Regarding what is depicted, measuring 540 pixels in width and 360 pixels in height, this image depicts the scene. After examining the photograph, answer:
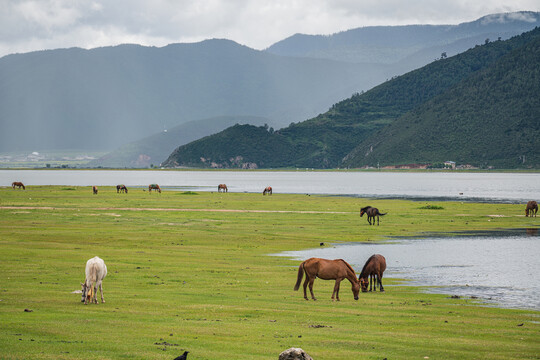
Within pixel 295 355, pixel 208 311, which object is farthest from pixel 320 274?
pixel 295 355

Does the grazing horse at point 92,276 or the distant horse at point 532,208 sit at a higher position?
the distant horse at point 532,208

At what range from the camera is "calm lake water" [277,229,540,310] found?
87.7 feet

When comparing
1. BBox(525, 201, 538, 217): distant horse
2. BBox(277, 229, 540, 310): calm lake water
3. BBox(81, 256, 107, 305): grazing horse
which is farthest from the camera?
BBox(525, 201, 538, 217): distant horse

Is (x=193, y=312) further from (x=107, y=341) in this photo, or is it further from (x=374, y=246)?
(x=374, y=246)

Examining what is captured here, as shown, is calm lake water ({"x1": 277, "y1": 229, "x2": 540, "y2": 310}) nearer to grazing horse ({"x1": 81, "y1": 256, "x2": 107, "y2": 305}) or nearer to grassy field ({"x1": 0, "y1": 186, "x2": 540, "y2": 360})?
grassy field ({"x1": 0, "y1": 186, "x2": 540, "y2": 360})

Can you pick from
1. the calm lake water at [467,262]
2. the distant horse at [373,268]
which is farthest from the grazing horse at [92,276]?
the calm lake water at [467,262]

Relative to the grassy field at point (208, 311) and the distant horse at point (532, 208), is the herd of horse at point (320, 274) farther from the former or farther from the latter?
the distant horse at point (532, 208)

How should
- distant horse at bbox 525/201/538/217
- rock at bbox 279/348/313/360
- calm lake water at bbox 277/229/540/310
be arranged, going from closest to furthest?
rock at bbox 279/348/313/360
calm lake water at bbox 277/229/540/310
distant horse at bbox 525/201/538/217

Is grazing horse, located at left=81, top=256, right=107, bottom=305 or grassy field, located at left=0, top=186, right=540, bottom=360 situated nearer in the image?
grassy field, located at left=0, top=186, right=540, bottom=360

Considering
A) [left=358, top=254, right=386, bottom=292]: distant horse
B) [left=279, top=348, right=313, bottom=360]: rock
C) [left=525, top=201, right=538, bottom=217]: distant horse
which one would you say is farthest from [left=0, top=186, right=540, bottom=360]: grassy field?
[left=525, top=201, right=538, bottom=217]: distant horse

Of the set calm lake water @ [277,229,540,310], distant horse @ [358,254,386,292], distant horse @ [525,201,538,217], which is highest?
distant horse @ [525,201,538,217]

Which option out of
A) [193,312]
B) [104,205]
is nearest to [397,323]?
[193,312]

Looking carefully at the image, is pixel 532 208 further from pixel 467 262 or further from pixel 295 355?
pixel 295 355

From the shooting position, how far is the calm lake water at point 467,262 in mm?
26734
